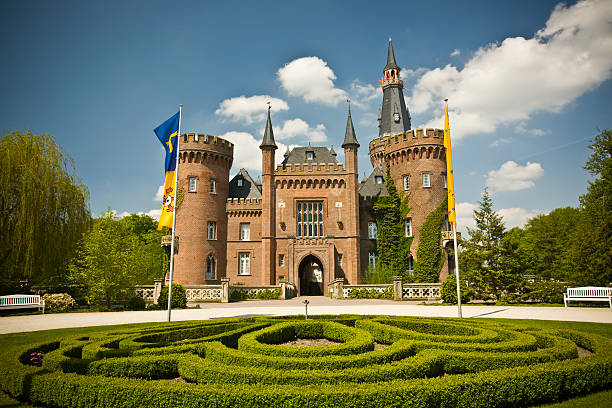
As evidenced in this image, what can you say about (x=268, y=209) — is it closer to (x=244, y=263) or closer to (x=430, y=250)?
(x=244, y=263)

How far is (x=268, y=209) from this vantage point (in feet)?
128

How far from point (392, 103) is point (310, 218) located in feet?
77.4

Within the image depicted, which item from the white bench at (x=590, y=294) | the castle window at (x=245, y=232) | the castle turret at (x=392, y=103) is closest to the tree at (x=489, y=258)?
the white bench at (x=590, y=294)

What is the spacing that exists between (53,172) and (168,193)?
556 inches

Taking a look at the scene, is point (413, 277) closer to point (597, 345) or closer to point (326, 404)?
point (597, 345)

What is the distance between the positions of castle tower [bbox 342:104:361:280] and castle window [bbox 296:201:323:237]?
124 inches

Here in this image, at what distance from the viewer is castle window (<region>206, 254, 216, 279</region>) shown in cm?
3906

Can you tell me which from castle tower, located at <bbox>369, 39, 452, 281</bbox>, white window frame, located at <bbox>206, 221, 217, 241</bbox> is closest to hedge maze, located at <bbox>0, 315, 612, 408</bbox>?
castle tower, located at <bbox>369, 39, 452, 281</bbox>

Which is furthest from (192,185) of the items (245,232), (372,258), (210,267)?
(372,258)

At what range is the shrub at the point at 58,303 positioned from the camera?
22.3 metres

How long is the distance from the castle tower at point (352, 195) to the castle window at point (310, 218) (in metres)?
3.16

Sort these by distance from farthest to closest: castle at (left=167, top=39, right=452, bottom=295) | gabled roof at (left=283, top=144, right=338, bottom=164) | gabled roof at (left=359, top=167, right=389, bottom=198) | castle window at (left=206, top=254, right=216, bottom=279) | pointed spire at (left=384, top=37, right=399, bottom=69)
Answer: pointed spire at (left=384, top=37, right=399, bottom=69) < gabled roof at (left=283, top=144, right=338, bottom=164) < gabled roof at (left=359, top=167, right=389, bottom=198) < castle window at (left=206, top=254, right=216, bottom=279) < castle at (left=167, top=39, right=452, bottom=295)

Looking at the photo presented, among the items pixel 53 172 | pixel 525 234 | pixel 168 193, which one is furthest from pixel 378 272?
pixel 525 234

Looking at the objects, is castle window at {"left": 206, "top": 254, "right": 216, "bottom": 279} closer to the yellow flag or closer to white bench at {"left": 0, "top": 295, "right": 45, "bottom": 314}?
white bench at {"left": 0, "top": 295, "right": 45, "bottom": 314}
